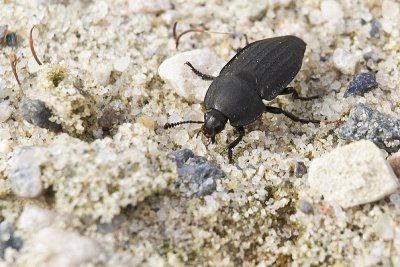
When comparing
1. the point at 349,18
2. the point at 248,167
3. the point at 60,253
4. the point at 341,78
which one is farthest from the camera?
the point at 349,18

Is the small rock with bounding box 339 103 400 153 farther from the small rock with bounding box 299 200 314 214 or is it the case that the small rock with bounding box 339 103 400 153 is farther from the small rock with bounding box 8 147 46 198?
the small rock with bounding box 8 147 46 198

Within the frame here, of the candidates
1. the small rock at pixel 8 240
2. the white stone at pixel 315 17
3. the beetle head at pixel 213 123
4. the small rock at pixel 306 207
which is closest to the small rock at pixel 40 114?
the small rock at pixel 8 240

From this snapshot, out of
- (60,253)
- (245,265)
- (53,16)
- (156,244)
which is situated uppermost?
(53,16)

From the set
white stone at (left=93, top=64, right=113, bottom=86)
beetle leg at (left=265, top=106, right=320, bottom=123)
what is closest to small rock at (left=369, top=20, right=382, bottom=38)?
beetle leg at (left=265, top=106, right=320, bottom=123)

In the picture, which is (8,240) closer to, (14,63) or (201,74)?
(14,63)

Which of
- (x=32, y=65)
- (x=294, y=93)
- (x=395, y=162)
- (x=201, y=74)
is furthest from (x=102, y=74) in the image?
(x=395, y=162)

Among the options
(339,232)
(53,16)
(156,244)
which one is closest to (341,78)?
(339,232)

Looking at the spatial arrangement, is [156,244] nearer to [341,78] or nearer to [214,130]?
[214,130]
